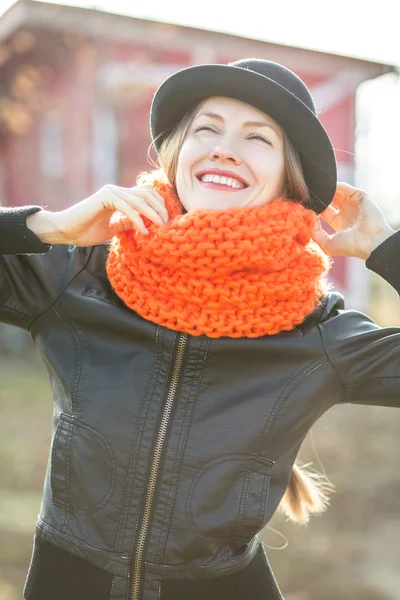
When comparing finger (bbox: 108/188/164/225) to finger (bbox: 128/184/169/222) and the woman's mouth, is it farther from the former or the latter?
the woman's mouth

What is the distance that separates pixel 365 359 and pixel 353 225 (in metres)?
0.45

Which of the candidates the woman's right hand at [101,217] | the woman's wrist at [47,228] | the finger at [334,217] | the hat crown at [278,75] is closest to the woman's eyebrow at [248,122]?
the hat crown at [278,75]

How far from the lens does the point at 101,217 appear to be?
1.85 metres

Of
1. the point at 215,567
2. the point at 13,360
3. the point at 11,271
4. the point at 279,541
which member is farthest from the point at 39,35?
the point at 215,567

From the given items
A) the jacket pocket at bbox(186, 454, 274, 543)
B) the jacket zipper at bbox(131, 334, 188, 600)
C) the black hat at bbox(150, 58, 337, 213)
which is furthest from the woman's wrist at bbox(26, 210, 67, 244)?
the jacket pocket at bbox(186, 454, 274, 543)

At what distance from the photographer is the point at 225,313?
1742 millimetres

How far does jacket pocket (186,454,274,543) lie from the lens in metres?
1.68

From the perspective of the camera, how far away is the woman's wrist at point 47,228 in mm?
1826

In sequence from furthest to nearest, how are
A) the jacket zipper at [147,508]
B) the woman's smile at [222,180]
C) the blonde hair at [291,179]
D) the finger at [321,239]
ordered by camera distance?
the finger at [321,239] < the blonde hair at [291,179] < the woman's smile at [222,180] < the jacket zipper at [147,508]

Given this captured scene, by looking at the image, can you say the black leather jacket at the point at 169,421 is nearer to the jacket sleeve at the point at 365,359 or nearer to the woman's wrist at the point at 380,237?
the jacket sleeve at the point at 365,359

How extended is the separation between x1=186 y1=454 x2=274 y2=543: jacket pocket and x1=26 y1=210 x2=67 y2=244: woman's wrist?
687 millimetres

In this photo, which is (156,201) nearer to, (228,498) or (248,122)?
(248,122)

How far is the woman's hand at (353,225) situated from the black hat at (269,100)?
10 cm

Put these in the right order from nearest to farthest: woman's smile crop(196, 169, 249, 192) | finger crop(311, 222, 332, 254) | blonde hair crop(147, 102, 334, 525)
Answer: woman's smile crop(196, 169, 249, 192) < blonde hair crop(147, 102, 334, 525) < finger crop(311, 222, 332, 254)
